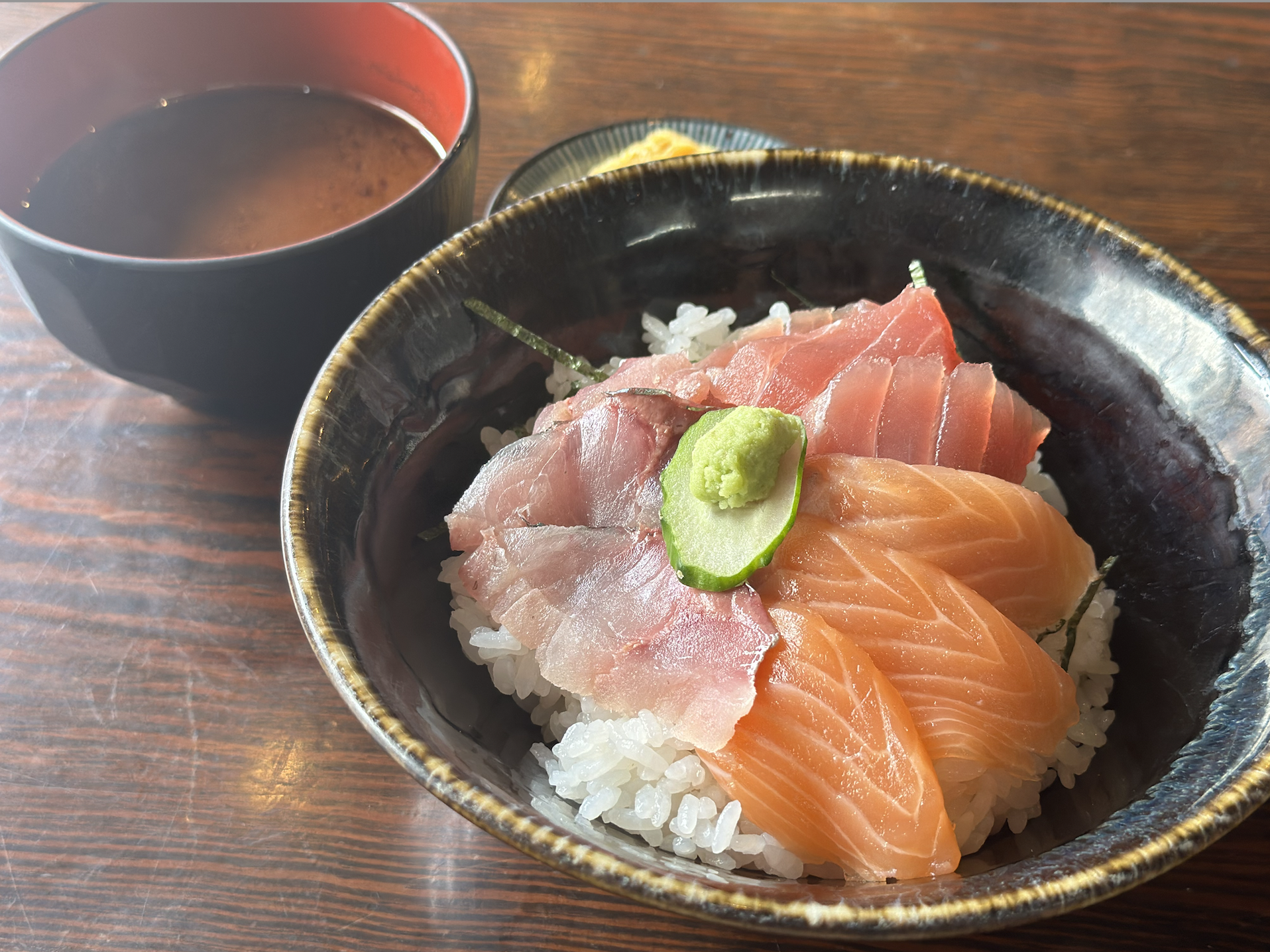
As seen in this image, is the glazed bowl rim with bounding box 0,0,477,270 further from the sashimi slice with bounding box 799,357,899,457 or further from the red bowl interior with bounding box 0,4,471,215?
the sashimi slice with bounding box 799,357,899,457

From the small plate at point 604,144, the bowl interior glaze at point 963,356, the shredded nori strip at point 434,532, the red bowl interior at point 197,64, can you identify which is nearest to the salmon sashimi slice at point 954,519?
the bowl interior glaze at point 963,356

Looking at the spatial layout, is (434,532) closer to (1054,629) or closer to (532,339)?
(532,339)

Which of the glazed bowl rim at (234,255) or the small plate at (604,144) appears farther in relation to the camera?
the small plate at (604,144)

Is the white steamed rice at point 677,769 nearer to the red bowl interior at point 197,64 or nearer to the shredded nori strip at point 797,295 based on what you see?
the shredded nori strip at point 797,295

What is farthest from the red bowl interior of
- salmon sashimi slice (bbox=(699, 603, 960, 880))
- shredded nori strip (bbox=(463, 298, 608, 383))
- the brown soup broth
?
salmon sashimi slice (bbox=(699, 603, 960, 880))

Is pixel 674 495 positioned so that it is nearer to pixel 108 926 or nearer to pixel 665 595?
pixel 665 595

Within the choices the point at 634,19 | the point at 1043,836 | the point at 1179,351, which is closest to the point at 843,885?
the point at 1043,836

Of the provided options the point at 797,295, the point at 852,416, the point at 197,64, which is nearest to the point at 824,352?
the point at 852,416
